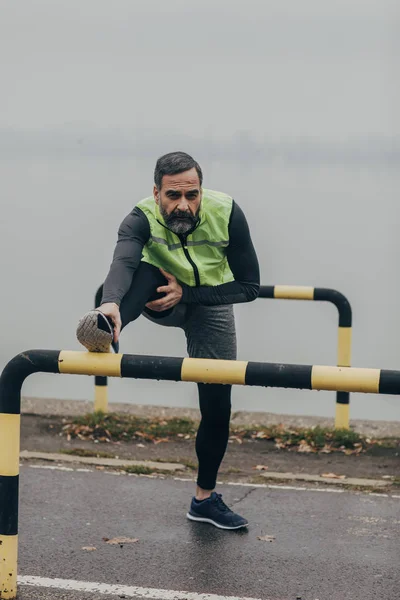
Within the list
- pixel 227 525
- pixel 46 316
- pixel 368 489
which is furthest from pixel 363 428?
pixel 46 316

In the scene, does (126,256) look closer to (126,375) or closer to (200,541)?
(126,375)

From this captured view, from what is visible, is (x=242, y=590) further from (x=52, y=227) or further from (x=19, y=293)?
(x=52, y=227)

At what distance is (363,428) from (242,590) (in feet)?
11.9

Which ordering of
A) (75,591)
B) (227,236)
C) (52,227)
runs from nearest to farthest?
(75,591) < (227,236) < (52,227)

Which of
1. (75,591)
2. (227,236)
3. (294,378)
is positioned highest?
(227,236)

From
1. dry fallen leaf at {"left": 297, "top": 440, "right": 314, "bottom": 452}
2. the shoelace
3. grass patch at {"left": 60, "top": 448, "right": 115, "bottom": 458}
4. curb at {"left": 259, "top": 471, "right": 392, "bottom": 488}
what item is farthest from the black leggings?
dry fallen leaf at {"left": 297, "top": 440, "right": 314, "bottom": 452}

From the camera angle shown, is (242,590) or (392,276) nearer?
(242,590)

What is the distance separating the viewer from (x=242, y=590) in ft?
19.6

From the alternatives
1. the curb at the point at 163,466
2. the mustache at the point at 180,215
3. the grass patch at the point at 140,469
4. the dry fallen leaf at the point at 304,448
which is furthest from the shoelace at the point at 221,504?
the dry fallen leaf at the point at 304,448

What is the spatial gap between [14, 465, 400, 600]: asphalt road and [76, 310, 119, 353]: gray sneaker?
3.83ft

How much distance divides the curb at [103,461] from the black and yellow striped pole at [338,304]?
1.43 metres

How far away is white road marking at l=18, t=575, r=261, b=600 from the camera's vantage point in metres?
5.85

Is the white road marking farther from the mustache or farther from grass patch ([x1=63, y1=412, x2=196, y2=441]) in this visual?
grass patch ([x1=63, y1=412, x2=196, y2=441])

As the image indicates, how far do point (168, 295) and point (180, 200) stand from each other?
47 centimetres
